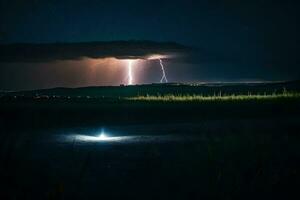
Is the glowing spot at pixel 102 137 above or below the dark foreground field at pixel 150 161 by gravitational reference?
below

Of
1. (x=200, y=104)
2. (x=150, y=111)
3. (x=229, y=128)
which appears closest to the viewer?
(x=229, y=128)

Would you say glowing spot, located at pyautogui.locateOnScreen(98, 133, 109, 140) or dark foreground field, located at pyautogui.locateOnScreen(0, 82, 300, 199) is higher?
dark foreground field, located at pyautogui.locateOnScreen(0, 82, 300, 199)

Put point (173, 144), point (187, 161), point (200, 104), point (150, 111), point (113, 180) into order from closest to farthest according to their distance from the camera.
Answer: point (113, 180) < point (187, 161) < point (173, 144) < point (150, 111) < point (200, 104)

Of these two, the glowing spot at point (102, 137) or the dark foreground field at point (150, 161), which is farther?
the glowing spot at point (102, 137)

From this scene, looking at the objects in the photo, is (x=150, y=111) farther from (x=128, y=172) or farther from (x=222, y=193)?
(x=222, y=193)

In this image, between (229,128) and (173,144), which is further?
(229,128)

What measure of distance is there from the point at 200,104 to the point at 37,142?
19.2m

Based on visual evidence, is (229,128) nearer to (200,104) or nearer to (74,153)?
(74,153)

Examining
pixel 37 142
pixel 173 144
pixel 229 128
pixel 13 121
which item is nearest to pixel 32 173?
pixel 173 144

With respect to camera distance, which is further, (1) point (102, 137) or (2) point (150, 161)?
(1) point (102, 137)

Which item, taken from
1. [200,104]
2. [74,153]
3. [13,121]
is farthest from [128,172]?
[200,104]

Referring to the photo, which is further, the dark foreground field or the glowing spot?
the glowing spot

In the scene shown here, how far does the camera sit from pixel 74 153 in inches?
804

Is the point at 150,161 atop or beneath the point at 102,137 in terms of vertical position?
atop
